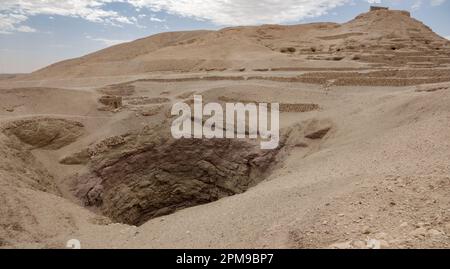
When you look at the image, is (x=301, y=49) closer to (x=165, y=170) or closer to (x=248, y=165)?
(x=165, y=170)

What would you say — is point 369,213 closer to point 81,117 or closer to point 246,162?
point 246,162

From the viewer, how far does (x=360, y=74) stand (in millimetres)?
16266

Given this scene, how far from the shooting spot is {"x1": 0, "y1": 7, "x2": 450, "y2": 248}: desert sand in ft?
15.7

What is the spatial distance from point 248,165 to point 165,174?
2.69m

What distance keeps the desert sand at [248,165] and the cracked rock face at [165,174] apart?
31 millimetres

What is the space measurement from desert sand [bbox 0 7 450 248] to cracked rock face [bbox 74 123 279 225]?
3 centimetres

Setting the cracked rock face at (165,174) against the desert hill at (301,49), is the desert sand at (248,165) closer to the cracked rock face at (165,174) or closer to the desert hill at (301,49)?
the cracked rock face at (165,174)

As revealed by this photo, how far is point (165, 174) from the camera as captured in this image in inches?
487

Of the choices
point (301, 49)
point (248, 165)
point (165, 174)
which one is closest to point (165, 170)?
point (165, 174)

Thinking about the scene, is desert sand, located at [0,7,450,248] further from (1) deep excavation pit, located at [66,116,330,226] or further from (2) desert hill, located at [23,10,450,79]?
(2) desert hill, located at [23,10,450,79]

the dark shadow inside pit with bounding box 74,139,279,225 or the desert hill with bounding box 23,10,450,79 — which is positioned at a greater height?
the desert hill with bounding box 23,10,450,79

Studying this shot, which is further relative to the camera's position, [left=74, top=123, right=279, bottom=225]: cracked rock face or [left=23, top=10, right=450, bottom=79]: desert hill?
[left=23, top=10, right=450, bottom=79]: desert hill

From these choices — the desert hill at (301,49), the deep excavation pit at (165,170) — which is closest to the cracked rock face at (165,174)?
the deep excavation pit at (165,170)

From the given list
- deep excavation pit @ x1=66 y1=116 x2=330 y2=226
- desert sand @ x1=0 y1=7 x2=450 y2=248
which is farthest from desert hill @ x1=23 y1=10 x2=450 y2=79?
deep excavation pit @ x1=66 y1=116 x2=330 y2=226
